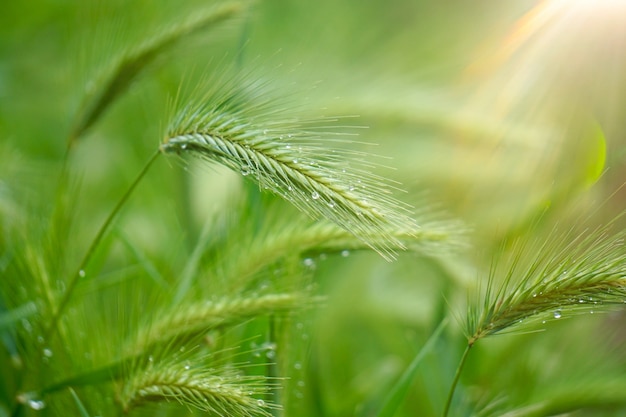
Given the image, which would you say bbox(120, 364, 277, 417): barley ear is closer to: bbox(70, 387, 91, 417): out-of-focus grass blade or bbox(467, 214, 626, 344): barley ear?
bbox(70, 387, 91, 417): out-of-focus grass blade

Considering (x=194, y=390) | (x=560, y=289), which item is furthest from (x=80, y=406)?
(x=560, y=289)

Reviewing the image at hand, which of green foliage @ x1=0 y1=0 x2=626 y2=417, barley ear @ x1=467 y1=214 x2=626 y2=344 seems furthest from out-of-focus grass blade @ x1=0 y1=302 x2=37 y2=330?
barley ear @ x1=467 y1=214 x2=626 y2=344

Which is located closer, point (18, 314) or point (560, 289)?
point (560, 289)

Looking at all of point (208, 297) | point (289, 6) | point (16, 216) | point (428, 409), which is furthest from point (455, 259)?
point (289, 6)

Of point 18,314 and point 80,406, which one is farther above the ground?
point 18,314

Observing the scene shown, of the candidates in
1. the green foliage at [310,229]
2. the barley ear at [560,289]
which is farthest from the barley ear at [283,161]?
the barley ear at [560,289]

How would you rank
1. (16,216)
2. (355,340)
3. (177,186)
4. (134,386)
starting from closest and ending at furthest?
(134,386) → (16,216) → (177,186) → (355,340)

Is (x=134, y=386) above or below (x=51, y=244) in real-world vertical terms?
below

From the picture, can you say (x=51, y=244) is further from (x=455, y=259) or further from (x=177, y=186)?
(x=455, y=259)

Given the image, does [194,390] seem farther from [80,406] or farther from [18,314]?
[18,314]
